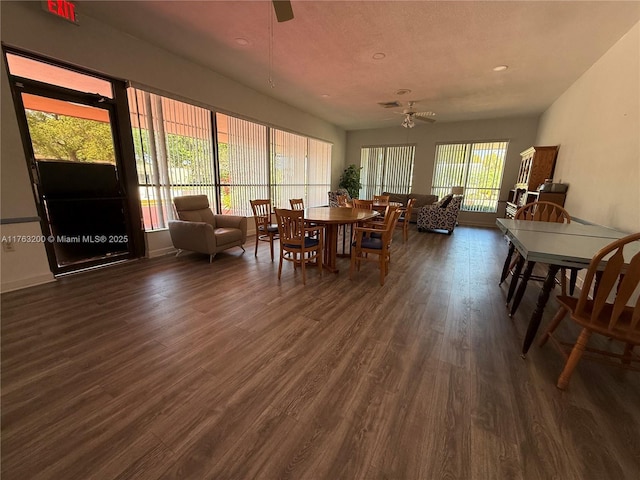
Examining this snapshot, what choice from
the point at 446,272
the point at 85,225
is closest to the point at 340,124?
the point at 446,272

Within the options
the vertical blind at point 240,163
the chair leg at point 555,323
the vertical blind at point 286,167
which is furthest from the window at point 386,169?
the chair leg at point 555,323

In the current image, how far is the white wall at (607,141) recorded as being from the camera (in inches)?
101

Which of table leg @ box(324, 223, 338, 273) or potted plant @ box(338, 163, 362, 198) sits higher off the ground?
potted plant @ box(338, 163, 362, 198)

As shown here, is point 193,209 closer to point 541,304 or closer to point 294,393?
point 294,393

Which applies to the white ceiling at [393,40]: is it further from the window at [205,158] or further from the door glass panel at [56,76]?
the window at [205,158]

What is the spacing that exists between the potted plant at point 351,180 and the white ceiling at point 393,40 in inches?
155

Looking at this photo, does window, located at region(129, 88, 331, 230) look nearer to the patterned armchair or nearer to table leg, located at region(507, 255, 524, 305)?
the patterned armchair

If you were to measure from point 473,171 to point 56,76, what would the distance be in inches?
352

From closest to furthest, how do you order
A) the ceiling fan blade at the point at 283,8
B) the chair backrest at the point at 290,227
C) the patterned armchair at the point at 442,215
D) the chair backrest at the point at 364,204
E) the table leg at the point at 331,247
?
the ceiling fan blade at the point at 283,8, the chair backrest at the point at 290,227, the table leg at the point at 331,247, the chair backrest at the point at 364,204, the patterned armchair at the point at 442,215

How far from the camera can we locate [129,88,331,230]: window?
379 centimetres

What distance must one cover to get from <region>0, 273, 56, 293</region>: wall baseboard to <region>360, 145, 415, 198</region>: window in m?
8.36

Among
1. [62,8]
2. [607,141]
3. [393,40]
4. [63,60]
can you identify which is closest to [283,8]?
[393,40]

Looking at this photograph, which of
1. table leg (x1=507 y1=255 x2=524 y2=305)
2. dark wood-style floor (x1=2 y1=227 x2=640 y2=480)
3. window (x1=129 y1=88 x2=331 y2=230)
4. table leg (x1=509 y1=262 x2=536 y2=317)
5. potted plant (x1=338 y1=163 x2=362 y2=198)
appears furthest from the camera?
potted plant (x1=338 y1=163 x2=362 y2=198)

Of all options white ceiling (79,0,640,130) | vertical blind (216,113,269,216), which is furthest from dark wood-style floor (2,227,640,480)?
white ceiling (79,0,640,130)
